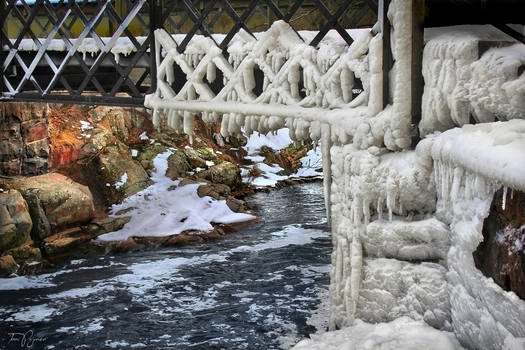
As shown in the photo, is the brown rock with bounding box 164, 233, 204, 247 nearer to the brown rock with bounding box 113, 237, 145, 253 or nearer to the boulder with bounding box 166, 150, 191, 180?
the brown rock with bounding box 113, 237, 145, 253

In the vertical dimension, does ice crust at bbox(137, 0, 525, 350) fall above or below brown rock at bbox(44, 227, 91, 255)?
above

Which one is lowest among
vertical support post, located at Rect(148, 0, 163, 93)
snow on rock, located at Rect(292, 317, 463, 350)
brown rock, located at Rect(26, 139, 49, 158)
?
brown rock, located at Rect(26, 139, 49, 158)

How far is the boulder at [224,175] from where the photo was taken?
1875 cm

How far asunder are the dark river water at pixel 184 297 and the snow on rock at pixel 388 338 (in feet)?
14.4

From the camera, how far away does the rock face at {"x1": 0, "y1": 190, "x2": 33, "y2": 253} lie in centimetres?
1311

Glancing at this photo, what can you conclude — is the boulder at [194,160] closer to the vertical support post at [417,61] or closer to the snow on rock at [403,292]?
the snow on rock at [403,292]

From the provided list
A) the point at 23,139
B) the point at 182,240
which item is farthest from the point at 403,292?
the point at 23,139

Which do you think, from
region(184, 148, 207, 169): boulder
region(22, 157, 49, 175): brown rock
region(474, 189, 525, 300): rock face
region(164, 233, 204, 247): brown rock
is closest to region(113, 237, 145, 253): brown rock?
region(164, 233, 204, 247): brown rock

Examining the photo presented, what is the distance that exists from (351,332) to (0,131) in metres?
12.2

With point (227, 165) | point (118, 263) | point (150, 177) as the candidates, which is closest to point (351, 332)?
point (118, 263)

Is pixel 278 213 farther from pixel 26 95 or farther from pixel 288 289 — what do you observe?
pixel 26 95

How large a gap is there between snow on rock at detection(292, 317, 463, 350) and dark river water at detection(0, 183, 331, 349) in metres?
4.40

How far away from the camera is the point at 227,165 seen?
19.5m

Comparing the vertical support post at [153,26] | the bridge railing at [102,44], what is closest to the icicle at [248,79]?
the bridge railing at [102,44]
